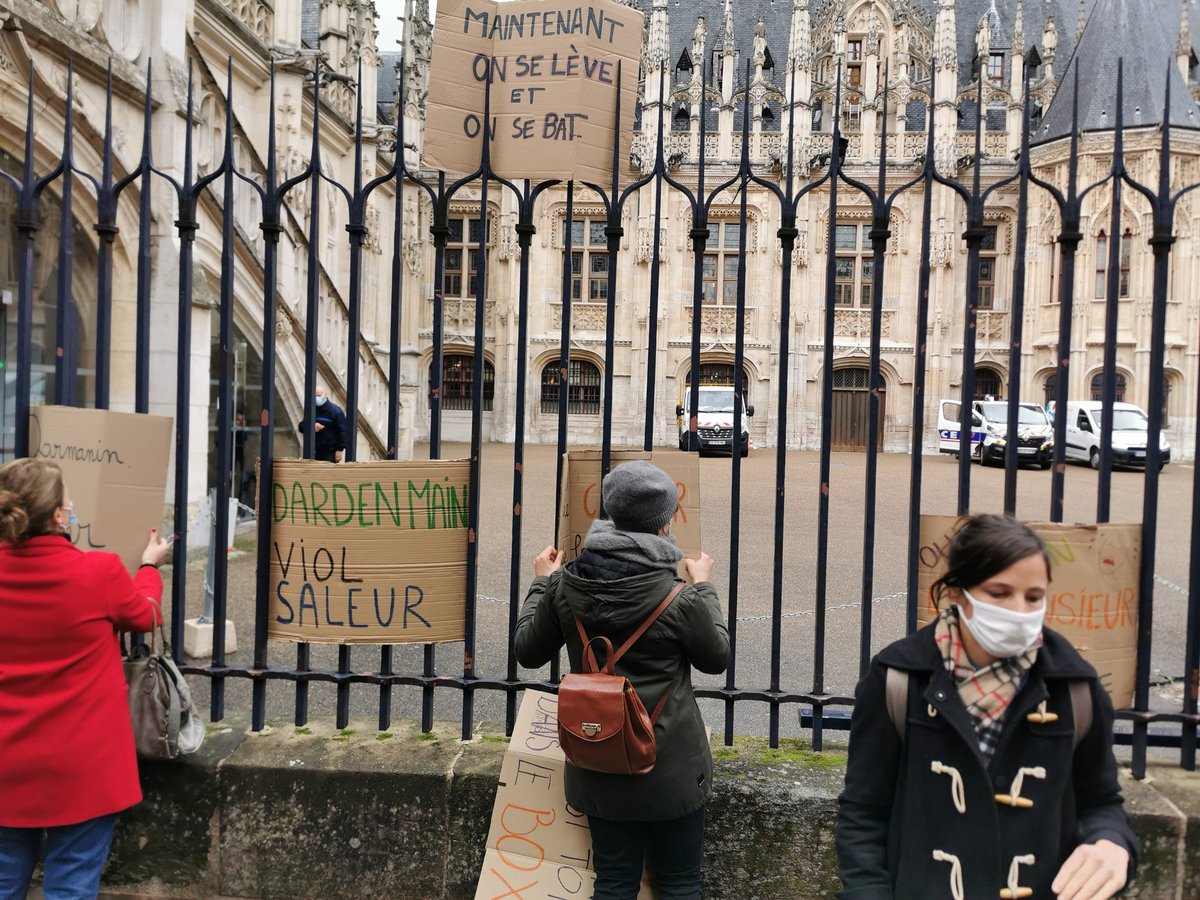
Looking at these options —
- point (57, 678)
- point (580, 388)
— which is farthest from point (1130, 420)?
point (57, 678)

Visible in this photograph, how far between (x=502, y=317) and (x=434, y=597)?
24.5m

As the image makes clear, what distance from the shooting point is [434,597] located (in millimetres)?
2732

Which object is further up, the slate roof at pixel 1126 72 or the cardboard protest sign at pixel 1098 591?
the slate roof at pixel 1126 72

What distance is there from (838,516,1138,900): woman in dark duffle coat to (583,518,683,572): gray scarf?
0.56 m

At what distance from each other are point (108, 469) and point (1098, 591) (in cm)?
298

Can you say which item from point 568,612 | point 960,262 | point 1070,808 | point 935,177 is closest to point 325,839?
point 568,612

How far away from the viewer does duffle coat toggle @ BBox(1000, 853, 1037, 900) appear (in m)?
1.56

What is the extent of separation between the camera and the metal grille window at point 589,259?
27.7 metres

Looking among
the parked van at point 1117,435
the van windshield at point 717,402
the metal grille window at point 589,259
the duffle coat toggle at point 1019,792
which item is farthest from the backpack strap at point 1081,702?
the metal grille window at point 589,259

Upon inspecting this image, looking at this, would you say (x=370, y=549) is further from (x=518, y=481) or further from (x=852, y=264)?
(x=852, y=264)

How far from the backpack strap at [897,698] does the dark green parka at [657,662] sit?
0.46 m

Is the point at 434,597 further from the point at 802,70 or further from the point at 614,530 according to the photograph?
the point at 802,70

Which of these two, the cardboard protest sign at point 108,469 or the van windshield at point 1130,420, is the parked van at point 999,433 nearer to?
the van windshield at point 1130,420

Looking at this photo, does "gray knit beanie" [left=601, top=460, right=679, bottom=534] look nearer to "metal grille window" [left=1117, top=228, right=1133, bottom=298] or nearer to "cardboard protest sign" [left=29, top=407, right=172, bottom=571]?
Result: "cardboard protest sign" [left=29, top=407, right=172, bottom=571]
